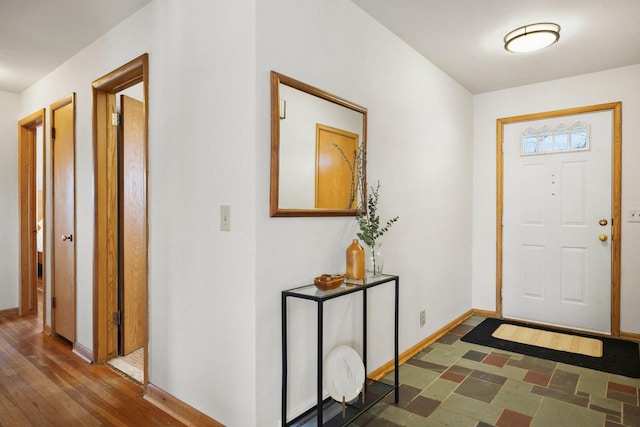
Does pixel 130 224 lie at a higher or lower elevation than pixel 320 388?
higher

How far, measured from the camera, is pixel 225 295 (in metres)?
1.87

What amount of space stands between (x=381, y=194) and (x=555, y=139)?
2312 millimetres

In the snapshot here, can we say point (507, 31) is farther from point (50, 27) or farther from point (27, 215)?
point (27, 215)

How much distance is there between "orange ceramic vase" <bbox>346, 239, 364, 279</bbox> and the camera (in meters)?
2.12

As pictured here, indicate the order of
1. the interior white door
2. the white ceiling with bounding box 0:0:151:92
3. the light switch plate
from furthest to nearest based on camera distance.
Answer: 1. the interior white door
2. the white ceiling with bounding box 0:0:151:92
3. the light switch plate

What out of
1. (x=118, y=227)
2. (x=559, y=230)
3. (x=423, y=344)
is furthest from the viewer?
(x=559, y=230)

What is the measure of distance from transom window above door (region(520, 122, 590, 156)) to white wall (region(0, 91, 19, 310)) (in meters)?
5.36

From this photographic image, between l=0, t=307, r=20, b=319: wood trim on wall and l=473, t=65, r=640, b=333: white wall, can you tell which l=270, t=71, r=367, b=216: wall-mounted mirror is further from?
l=0, t=307, r=20, b=319: wood trim on wall

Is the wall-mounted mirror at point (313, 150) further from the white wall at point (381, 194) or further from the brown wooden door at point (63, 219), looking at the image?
the brown wooden door at point (63, 219)

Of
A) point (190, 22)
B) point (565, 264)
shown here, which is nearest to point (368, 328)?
point (190, 22)

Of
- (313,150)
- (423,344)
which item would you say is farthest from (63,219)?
(423,344)

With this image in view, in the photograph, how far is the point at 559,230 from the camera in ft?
12.4

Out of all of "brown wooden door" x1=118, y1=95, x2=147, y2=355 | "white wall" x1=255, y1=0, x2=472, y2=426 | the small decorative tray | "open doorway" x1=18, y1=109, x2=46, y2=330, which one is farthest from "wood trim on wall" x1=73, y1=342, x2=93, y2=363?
the small decorative tray

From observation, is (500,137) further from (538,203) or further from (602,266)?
(602,266)
